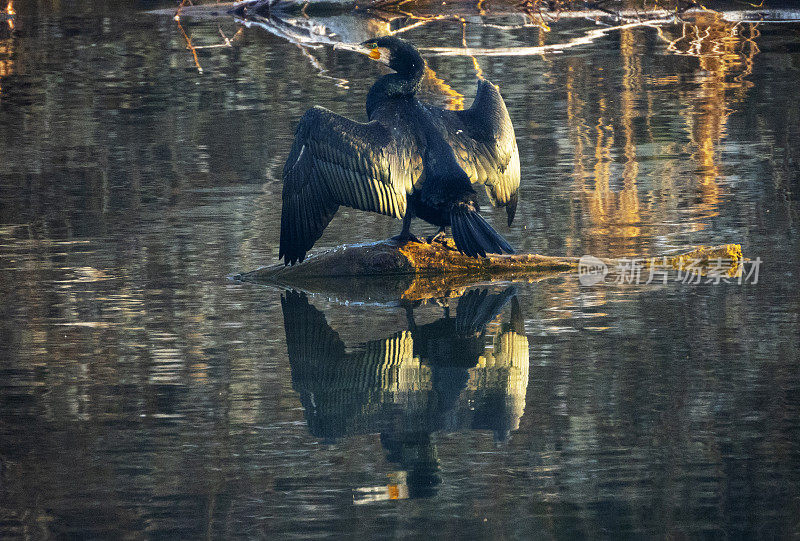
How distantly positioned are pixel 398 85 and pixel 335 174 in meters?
0.68

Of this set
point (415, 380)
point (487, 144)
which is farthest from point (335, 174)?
point (415, 380)

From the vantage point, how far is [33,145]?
11.5 meters

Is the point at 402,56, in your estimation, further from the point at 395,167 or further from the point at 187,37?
the point at 187,37

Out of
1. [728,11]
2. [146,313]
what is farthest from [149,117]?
[728,11]

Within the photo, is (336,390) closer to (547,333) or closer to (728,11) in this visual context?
(547,333)

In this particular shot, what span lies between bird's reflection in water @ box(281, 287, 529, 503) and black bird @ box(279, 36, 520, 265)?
44 centimetres

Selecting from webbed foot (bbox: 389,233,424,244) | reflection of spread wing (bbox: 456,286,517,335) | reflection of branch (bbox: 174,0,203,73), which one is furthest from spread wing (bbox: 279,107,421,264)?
reflection of branch (bbox: 174,0,203,73)

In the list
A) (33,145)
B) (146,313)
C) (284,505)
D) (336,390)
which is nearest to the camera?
(284,505)

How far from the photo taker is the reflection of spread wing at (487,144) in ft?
25.0

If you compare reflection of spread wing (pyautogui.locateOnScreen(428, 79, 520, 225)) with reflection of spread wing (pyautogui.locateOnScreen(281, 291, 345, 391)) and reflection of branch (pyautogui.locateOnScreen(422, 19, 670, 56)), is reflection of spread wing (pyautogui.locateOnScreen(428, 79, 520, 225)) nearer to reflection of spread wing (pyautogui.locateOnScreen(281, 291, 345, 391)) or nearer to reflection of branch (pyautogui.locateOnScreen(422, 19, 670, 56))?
reflection of spread wing (pyautogui.locateOnScreen(281, 291, 345, 391))

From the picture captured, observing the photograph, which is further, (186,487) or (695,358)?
(695,358)

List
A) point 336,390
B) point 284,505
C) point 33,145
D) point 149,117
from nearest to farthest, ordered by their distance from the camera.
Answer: point 284,505, point 336,390, point 33,145, point 149,117

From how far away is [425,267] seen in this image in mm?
7641

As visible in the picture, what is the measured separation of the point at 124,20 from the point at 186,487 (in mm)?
16170
